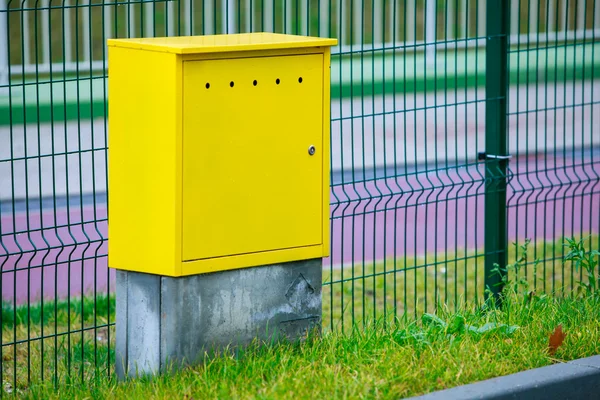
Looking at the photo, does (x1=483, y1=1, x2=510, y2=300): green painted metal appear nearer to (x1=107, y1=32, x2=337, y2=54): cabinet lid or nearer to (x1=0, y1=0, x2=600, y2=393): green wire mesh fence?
(x1=0, y1=0, x2=600, y2=393): green wire mesh fence

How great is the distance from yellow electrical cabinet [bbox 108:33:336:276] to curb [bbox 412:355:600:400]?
2.94 feet

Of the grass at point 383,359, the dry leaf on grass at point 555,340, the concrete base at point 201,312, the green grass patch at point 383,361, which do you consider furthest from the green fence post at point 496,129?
the concrete base at point 201,312

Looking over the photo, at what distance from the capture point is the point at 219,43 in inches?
177

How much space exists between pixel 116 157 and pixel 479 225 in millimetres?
6248

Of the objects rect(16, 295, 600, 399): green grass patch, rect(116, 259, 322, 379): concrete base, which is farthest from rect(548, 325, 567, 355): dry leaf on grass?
rect(116, 259, 322, 379): concrete base

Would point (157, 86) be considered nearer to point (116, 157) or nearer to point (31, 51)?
point (116, 157)

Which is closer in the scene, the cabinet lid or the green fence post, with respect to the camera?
the cabinet lid

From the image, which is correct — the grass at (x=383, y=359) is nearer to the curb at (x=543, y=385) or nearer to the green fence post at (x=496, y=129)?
the curb at (x=543, y=385)

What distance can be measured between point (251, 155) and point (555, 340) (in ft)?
4.91

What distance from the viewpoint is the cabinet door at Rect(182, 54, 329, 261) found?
4.39m

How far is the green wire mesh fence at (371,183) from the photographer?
5414 mm

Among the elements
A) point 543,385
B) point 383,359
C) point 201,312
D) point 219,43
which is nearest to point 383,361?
point 383,359

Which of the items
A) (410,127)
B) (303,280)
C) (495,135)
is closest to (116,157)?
(303,280)

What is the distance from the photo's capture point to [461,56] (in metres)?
18.0
